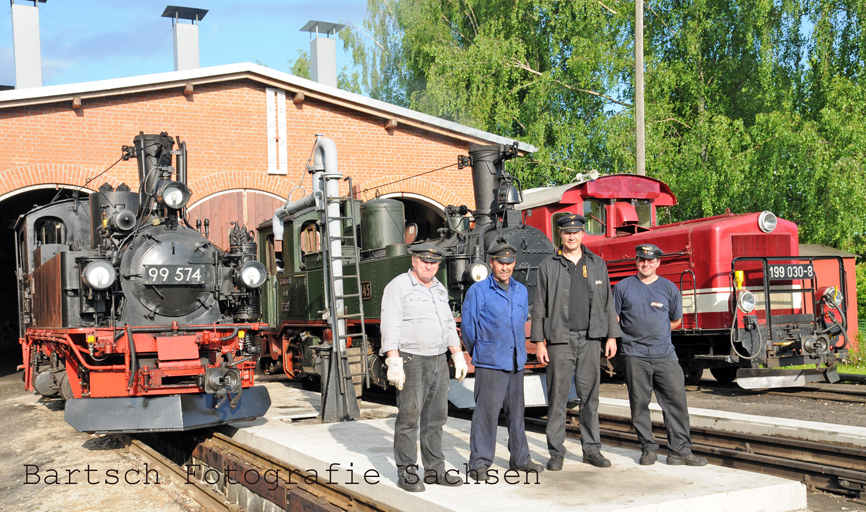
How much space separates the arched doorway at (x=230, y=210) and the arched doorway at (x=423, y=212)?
3002mm

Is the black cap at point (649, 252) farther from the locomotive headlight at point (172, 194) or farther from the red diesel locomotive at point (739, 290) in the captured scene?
the locomotive headlight at point (172, 194)

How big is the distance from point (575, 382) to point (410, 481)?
1.51 meters

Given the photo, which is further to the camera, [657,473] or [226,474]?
[226,474]

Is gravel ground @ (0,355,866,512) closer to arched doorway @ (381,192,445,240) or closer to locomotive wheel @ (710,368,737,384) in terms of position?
locomotive wheel @ (710,368,737,384)

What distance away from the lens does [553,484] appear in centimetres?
536

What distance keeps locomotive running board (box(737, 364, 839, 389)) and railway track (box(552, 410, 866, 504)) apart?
2.81 metres

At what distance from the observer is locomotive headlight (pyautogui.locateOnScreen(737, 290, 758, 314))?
1066cm

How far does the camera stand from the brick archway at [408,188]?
18.3m

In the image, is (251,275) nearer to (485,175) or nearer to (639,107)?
(485,175)

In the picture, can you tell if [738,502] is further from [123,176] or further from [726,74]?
[726,74]

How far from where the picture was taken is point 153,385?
8.60m

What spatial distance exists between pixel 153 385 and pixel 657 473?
5.61 m

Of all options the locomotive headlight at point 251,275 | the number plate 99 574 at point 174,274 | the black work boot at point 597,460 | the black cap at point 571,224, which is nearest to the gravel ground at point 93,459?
the black work boot at point 597,460

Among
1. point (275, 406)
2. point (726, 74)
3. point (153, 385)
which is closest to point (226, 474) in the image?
point (153, 385)
